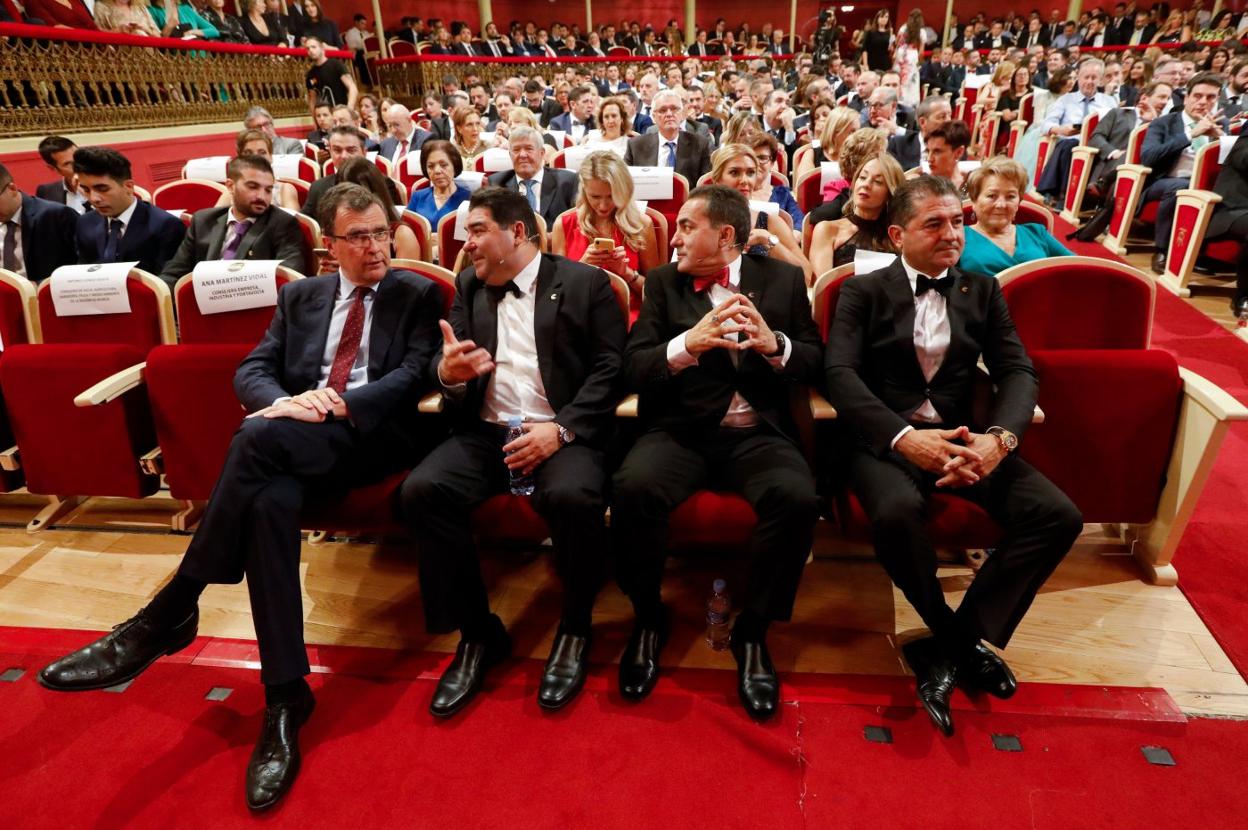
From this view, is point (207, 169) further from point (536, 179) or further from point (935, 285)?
point (935, 285)

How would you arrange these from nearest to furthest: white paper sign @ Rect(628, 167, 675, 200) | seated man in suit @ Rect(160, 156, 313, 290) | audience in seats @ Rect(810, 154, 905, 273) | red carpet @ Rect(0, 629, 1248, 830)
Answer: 1. red carpet @ Rect(0, 629, 1248, 830)
2. audience in seats @ Rect(810, 154, 905, 273)
3. seated man in suit @ Rect(160, 156, 313, 290)
4. white paper sign @ Rect(628, 167, 675, 200)

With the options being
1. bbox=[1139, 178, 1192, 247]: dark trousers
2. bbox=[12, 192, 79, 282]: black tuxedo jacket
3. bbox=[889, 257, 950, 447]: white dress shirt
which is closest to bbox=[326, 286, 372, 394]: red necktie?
bbox=[889, 257, 950, 447]: white dress shirt

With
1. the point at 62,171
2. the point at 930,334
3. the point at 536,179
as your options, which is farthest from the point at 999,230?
the point at 62,171

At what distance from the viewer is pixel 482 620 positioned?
1.70 m

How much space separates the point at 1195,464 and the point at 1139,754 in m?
0.74

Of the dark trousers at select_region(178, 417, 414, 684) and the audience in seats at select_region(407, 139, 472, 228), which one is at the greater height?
the audience in seats at select_region(407, 139, 472, 228)

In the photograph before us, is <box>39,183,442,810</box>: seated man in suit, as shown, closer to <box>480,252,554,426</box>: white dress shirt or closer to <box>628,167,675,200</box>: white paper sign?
<box>480,252,554,426</box>: white dress shirt

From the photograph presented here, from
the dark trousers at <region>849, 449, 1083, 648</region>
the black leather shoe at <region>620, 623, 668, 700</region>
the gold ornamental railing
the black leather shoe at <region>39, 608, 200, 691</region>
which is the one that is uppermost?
the gold ornamental railing

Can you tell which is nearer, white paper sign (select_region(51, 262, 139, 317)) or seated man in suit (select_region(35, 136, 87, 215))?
white paper sign (select_region(51, 262, 139, 317))

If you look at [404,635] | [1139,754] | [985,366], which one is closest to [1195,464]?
[985,366]

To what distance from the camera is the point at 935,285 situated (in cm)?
176

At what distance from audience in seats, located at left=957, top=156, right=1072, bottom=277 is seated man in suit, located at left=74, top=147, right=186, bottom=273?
2928 mm

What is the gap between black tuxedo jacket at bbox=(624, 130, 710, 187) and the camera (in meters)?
4.14

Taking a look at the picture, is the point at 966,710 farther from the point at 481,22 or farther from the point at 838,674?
the point at 481,22
